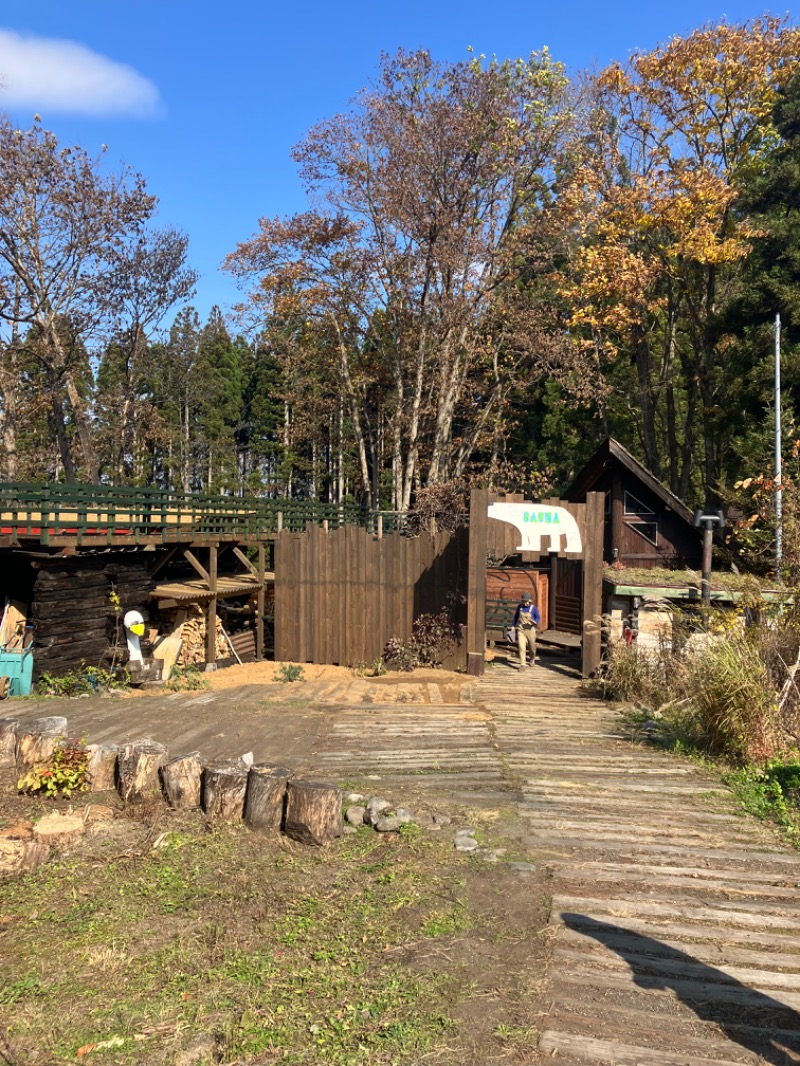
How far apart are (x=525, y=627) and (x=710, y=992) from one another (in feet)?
32.3

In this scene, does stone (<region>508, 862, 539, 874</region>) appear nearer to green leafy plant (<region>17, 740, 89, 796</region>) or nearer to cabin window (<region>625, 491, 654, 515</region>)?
green leafy plant (<region>17, 740, 89, 796</region>)

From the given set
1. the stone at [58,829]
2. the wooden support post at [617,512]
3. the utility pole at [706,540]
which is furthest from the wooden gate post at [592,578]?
the stone at [58,829]

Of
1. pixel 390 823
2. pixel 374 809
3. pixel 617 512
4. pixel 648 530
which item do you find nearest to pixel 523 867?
pixel 390 823

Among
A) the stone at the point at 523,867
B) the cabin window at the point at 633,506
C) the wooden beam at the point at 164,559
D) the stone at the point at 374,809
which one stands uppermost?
the cabin window at the point at 633,506

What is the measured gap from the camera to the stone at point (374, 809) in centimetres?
577

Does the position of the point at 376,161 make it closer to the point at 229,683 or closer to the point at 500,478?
the point at 500,478

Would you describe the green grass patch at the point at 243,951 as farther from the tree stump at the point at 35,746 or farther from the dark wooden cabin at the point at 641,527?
the dark wooden cabin at the point at 641,527

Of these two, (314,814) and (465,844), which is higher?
(314,814)

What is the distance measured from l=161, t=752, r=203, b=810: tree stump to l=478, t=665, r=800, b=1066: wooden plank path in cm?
266

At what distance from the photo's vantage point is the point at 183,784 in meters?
6.03

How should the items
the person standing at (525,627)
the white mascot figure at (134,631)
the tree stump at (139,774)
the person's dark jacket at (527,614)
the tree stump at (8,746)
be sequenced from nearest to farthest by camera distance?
the tree stump at (139,774)
the tree stump at (8,746)
the white mascot figure at (134,631)
the person standing at (525,627)
the person's dark jacket at (527,614)

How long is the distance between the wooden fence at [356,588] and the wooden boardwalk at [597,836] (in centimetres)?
298

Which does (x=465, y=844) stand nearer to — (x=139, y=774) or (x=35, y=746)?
(x=139, y=774)

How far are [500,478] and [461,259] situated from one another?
27.3 feet
